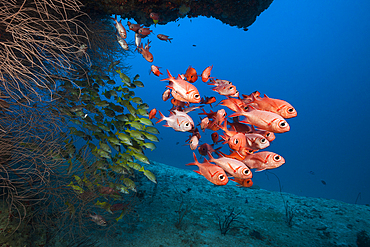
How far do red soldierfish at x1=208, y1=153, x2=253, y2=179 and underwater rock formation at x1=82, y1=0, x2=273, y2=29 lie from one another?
14.8ft

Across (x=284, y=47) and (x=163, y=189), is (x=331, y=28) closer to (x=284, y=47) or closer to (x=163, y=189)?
(x=284, y=47)

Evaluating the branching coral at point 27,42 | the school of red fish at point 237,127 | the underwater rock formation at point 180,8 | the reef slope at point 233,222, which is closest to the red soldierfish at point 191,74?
the school of red fish at point 237,127

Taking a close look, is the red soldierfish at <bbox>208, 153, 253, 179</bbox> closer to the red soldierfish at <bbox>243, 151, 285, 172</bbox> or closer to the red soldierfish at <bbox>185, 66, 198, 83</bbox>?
the red soldierfish at <bbox>243, 151, 285, 172</bbox>

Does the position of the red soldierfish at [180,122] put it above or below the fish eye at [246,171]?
above

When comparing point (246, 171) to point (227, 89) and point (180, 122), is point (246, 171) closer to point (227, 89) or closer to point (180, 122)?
point (180, 122)

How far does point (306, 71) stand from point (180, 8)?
114 meters

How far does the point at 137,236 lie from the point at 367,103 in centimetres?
11811

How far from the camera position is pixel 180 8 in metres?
4.64

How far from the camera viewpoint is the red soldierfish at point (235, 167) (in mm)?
1931

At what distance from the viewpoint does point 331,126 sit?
90438 millimetres

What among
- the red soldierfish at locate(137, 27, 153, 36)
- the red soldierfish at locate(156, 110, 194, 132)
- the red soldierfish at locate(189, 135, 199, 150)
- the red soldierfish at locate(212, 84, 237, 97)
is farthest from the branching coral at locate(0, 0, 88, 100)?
the red soldierfish at locate(212, 84, 237, 97)

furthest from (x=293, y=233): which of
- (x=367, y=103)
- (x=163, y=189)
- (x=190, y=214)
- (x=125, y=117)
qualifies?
(x=367, y=103)

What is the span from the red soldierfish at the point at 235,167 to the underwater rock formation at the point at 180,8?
452 centimetres

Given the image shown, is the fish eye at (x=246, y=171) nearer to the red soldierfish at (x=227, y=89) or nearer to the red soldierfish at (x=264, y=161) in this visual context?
the red soldierfish at (x=264, y=161)
